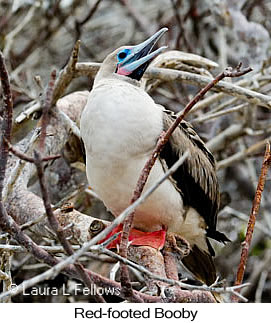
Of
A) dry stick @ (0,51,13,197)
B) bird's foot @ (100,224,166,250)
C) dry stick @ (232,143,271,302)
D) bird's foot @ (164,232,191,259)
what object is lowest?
bird's foot @ (164,232,191,259)

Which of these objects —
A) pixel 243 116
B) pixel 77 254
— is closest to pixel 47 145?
pixel 243 116

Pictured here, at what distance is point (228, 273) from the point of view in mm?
5383

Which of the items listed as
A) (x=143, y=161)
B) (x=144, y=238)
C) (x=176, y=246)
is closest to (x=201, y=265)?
(x=176, y=246)

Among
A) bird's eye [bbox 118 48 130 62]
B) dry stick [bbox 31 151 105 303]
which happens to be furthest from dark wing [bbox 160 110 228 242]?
dry stick [bbox 31 151 105 303]

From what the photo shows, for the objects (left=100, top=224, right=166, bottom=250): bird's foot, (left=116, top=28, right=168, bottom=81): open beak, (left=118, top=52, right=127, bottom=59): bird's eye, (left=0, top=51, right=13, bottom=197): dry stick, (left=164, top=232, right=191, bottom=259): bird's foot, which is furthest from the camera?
(left=118, top=52, right=127, bottom=59): bird's eye

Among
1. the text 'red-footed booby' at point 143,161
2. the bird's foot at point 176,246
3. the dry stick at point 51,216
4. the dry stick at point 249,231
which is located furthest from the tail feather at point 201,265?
the dry stick at point 51,216

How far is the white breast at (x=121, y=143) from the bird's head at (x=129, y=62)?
0.27m

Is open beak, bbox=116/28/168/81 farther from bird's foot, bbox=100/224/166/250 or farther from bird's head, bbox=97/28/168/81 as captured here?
bird's foot, bbox=100/224/166/250

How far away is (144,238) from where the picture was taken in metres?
3.33

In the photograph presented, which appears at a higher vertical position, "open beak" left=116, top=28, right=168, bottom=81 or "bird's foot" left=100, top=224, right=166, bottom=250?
"open beak" left=116, top=28, right=168, bottom=81

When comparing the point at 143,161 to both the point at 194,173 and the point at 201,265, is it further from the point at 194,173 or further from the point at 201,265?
the point at 201,265

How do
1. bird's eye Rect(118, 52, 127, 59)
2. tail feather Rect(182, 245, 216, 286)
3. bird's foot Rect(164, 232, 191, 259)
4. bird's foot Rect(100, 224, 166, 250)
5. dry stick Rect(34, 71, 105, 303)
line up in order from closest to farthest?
1. dry stick Rect(34, 71, 105, 303)
2. bird's foot Rect(100, 224, 166, 250)
3. bird's foot Rect(164, 232, 191, 259)
4. bird's eye Rect(118, 52, 127, 59)
5. tail feather Rect(182, 245, 216, 286)

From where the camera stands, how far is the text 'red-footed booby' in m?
3.11
